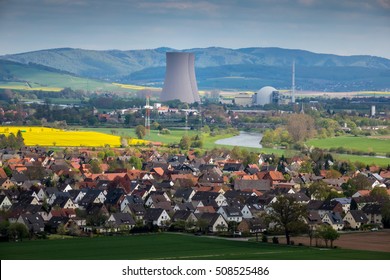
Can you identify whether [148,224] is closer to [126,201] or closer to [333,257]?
[126,201]

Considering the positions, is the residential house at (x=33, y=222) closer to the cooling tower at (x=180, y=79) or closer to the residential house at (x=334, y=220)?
the residential house at (x=334, y=220)

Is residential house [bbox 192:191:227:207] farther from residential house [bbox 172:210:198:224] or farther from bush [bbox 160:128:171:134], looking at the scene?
bush [bbox 160:128:171:134]

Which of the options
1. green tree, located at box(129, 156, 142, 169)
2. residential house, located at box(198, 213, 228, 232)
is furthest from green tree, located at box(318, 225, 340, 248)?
green tree, located at box(129, 156, 142, 169)

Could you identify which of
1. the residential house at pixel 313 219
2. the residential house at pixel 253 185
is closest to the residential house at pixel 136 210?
the residential house at pixel 313 219

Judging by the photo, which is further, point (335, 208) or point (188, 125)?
point (188, 125)

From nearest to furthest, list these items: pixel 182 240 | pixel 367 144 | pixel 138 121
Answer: pixel 182 240
pixel 367 144
pixel 138 121

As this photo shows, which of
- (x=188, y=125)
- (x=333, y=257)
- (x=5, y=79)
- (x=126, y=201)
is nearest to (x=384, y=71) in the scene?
(x=5, y=79)
